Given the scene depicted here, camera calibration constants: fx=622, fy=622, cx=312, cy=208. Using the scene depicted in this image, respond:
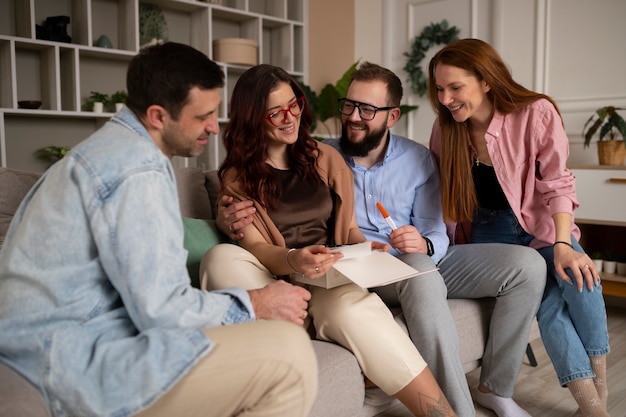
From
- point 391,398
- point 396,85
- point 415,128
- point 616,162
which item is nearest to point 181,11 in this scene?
point 415,128

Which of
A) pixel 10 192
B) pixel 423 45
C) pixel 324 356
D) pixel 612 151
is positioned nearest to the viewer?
pixel 324 356

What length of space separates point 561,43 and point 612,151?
0.93m

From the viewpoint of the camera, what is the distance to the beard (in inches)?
86.2

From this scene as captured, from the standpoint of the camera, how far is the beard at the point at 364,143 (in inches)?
86.2

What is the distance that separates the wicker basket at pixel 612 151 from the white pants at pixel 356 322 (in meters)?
2.22

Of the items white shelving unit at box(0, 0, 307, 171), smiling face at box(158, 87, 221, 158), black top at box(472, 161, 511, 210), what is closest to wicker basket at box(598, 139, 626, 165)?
black top at box(472, 161, 511, 210)

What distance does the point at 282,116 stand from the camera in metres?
1.89

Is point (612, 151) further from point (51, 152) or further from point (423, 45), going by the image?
point (51, 152)

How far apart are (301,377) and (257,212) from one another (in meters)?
0.80

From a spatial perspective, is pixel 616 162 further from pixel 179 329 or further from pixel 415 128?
pixel 179 329

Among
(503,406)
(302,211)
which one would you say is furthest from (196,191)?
(503,406)

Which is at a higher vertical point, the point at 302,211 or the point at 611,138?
the point at 611,138

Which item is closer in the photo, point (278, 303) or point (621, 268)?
point (278, 303)

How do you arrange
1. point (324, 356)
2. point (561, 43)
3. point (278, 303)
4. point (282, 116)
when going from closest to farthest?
point (278, 303) → point (324, 356) → point (282, 116) → point (561, 43)
